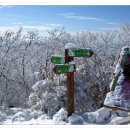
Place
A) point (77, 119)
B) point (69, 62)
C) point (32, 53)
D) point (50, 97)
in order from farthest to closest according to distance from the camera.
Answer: point (32, 53) < point (50, 97) < point (69, 62) < point (77, 119)

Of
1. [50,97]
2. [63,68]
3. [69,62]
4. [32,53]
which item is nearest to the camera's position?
[63,68]

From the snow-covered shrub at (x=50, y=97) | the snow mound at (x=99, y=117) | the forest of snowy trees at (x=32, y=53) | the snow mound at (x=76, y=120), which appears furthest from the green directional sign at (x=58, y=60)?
the forest of snowy trees at (x=32, y=53)

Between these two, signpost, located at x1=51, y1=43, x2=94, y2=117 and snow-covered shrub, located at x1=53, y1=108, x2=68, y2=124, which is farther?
snow-covered shrub, located at x1=53, y1=108, x2=68, y2=124

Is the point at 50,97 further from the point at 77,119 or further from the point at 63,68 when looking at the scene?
the point at 63,68

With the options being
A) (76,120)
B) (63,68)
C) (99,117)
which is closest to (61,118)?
(76,120)

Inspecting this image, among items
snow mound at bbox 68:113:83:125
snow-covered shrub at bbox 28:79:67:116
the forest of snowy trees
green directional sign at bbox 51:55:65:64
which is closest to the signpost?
green directional sign at bbox 51:55:65:64

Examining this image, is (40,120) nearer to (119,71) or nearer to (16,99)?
(119,71)

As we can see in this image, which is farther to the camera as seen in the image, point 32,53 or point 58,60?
point 32,53

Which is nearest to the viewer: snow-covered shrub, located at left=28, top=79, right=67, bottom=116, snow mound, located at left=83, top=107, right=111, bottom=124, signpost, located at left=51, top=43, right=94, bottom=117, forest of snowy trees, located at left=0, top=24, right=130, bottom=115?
signpost, located at left=51, top=43, right=94, bottom=117

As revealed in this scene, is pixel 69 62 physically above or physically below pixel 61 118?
above

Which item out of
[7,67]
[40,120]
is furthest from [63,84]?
[7,67]

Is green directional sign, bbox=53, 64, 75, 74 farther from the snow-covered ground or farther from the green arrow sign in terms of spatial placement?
the snow-covered ground

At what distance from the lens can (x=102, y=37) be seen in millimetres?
27016
